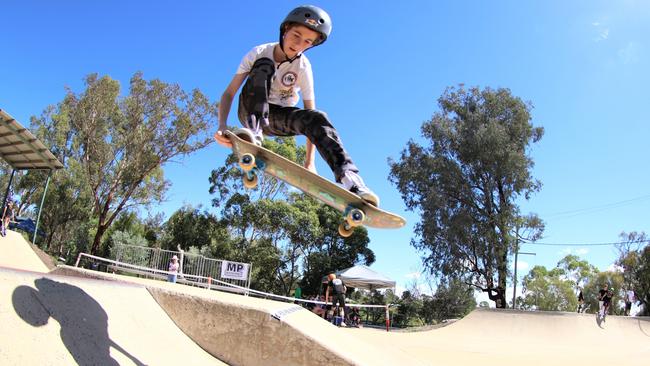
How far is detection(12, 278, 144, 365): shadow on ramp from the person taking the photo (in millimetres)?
3320

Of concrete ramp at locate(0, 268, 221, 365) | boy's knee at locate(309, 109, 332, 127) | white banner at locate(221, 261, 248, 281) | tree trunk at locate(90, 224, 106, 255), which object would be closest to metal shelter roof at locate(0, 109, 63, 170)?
white banner at locate(221, 261, 248, 281)

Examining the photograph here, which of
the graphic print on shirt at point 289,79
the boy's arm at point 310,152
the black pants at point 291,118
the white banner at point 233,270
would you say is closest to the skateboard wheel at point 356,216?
the black pants at point 291,118

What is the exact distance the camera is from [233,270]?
1769 centimetres

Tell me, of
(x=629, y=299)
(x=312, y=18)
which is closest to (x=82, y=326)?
(x=312, y=18)

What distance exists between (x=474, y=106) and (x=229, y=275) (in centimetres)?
1919

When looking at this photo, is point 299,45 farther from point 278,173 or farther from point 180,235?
point 180,235

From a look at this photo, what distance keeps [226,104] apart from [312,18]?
1314mm

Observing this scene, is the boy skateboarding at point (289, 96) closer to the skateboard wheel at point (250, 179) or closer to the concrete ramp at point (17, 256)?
the skateboard wheel at point (250, 179)

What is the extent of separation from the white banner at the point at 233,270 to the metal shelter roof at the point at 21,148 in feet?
24.2

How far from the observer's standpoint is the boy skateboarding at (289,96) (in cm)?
396

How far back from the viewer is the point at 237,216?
31.0 m

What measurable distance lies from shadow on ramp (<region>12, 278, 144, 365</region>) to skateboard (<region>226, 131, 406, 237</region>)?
1.90 m

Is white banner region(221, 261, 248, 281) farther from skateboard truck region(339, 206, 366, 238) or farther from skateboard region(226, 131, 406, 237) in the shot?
skateboard truck region(339, 206, 366, 238)

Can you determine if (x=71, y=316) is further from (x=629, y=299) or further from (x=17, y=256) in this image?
(x=629, y=299)
